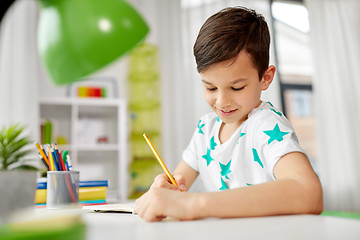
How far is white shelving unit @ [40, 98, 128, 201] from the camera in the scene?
2826 mm

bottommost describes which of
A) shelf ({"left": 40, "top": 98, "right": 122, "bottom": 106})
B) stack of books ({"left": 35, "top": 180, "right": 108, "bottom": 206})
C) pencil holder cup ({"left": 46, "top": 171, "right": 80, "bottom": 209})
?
stack of books ({"left": 35, "top": 180, "right": 108, "bottom": 206})

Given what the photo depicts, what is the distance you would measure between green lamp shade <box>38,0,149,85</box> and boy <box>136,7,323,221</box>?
0.66 ft

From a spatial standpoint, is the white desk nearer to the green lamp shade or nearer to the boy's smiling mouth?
the green lamp shade

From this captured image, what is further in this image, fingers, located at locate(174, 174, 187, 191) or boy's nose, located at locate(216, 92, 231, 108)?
fingers, located at locate(174, 174, 187, 191)

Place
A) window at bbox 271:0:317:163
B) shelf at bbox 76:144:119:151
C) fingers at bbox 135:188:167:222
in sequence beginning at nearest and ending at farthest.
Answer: fingers at bbox 135:188:167:222 → shelf at bbox 76:144:119:151 → window at bbox 271:0:317:163

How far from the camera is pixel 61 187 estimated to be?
2.48 ft

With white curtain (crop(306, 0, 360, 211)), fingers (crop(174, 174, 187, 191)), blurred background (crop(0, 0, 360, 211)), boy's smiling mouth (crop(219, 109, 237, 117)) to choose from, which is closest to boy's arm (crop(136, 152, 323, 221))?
boy's smiling mouth (crop(219, 109, 237, 117))

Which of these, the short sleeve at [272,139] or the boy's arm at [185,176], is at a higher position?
the short sleeve at [272,139]

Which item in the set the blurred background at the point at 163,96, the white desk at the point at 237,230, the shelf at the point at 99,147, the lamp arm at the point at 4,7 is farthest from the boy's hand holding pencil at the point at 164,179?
the shelf at the point at 99,147

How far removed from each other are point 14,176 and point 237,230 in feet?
0.82

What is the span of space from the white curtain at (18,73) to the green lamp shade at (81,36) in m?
2.21

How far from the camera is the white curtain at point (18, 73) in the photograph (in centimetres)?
251

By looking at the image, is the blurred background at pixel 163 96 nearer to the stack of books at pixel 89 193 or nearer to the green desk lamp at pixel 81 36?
the stack of books at pixel 89 193

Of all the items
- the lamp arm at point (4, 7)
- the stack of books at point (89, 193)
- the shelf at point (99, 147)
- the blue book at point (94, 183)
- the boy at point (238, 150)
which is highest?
the lamp arm at point (4, 7)
